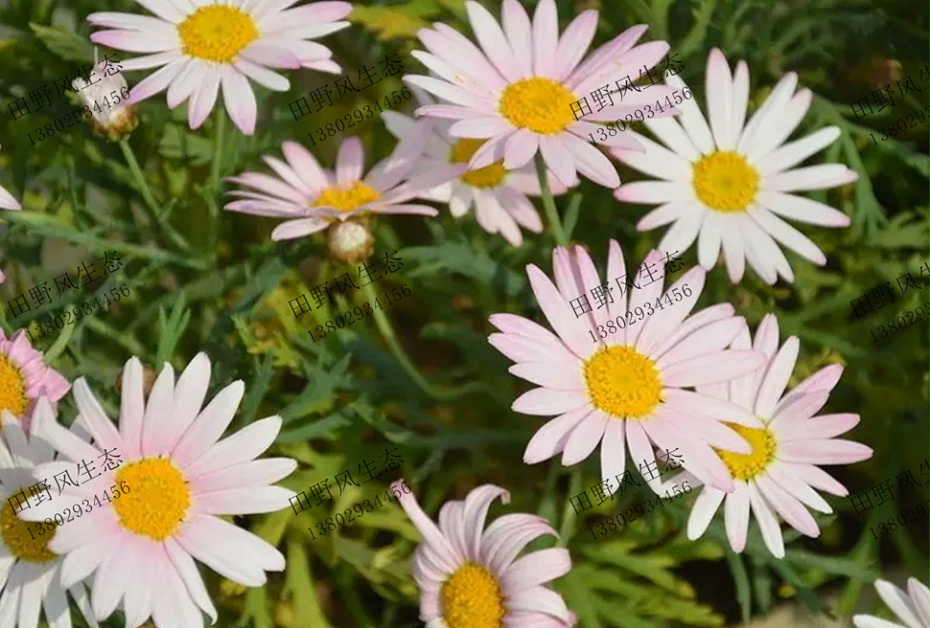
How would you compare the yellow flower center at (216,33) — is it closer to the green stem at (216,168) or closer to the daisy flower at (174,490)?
the green stem at (216,168)

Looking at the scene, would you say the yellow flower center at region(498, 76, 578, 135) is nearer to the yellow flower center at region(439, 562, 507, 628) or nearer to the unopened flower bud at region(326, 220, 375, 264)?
the unopened flower bud at region(326, 220, 375, 264)

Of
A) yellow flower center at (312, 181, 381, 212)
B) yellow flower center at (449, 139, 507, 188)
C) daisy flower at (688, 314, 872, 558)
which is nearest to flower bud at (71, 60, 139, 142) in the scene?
yellow flower center at (312, 181, 381, 212)

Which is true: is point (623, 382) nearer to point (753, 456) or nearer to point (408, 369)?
point (753, 456)

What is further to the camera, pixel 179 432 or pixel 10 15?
pixel 10 15

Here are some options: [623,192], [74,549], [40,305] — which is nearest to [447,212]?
[623,192]

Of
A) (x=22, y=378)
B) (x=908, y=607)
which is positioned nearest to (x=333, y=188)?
(x=22, y=378)

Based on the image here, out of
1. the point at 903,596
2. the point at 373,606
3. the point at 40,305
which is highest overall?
the point at 40,305

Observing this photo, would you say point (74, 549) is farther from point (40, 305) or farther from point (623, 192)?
point (623, 192)
